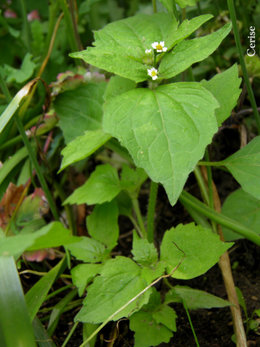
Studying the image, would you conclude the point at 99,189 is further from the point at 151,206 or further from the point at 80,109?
the point at 80,109

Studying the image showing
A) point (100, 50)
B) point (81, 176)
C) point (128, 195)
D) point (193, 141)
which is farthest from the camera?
point (81, 176)

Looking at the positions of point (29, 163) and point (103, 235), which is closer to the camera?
point (103, 235)

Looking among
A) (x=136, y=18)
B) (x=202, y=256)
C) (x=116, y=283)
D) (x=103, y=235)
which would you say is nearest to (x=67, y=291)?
(x=103, y=235)

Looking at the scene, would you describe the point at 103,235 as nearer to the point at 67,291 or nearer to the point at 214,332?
the point at 67,291

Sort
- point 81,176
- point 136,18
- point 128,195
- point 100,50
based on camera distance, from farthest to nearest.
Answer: point 81,176, point 128,195, point 136,18, point 100,50

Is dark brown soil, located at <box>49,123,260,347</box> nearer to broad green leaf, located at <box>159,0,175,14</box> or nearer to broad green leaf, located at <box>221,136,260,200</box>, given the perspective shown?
broad green leaf, located at <box>221,136,260,200</box>

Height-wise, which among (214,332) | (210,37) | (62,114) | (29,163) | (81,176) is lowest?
(214,332)

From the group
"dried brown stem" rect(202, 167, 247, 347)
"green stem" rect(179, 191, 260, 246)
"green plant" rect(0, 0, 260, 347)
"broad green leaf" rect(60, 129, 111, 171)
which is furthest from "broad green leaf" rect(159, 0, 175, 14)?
"dried brown stem" rect(202, 167, 247, 347)
